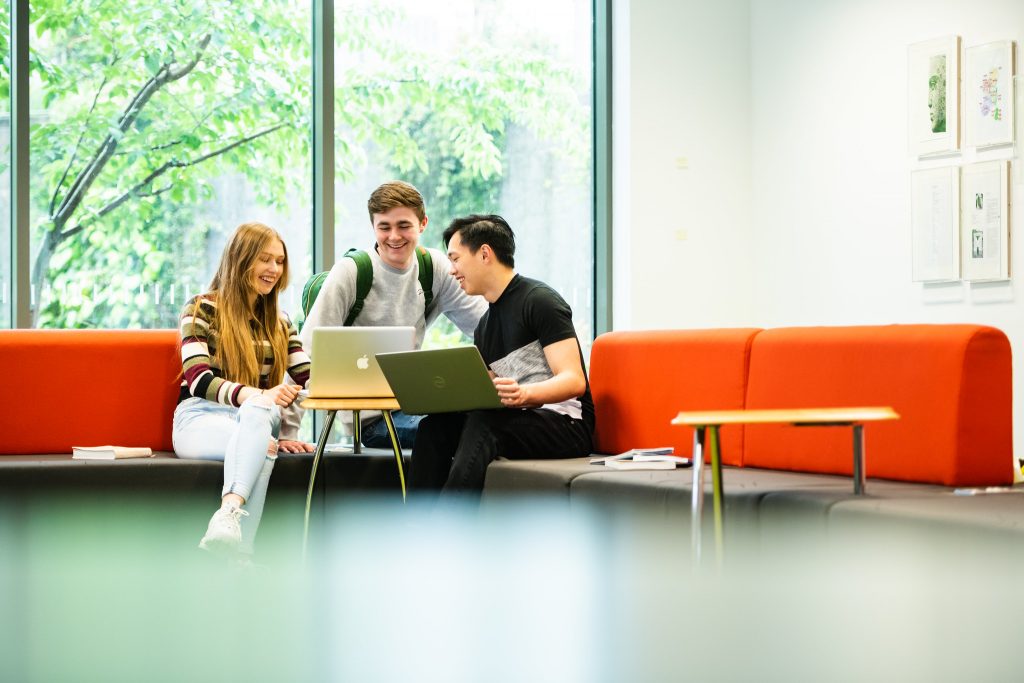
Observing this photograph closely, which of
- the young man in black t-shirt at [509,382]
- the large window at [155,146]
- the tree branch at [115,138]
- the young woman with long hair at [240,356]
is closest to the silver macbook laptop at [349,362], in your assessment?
the young woman with long hair at [240,356]

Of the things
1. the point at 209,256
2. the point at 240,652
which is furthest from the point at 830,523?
the point at 209,256

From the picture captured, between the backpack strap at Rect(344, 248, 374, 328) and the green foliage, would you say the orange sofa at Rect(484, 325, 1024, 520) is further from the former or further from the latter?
the green foliage

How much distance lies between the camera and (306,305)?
189 inches

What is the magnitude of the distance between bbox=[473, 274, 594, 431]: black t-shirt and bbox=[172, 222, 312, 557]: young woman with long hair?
679 millimetres

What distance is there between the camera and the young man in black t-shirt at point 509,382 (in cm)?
388

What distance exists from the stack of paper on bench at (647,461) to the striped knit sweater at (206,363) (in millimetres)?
1227

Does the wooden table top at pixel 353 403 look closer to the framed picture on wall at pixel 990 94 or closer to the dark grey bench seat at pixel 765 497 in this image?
the dark grey bench seat at pixel 765 497

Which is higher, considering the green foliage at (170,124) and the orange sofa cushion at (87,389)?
the green foliage at (170,124)

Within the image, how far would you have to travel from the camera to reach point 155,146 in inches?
223

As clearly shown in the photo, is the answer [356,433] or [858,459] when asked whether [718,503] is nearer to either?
[858,459]

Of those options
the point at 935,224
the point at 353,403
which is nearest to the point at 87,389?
the point at 353,403

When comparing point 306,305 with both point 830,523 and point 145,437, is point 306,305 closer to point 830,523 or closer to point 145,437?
point 145,437

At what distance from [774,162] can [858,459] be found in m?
4.05

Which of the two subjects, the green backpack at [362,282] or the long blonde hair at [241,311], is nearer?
the long blonde hair at [241,311]
